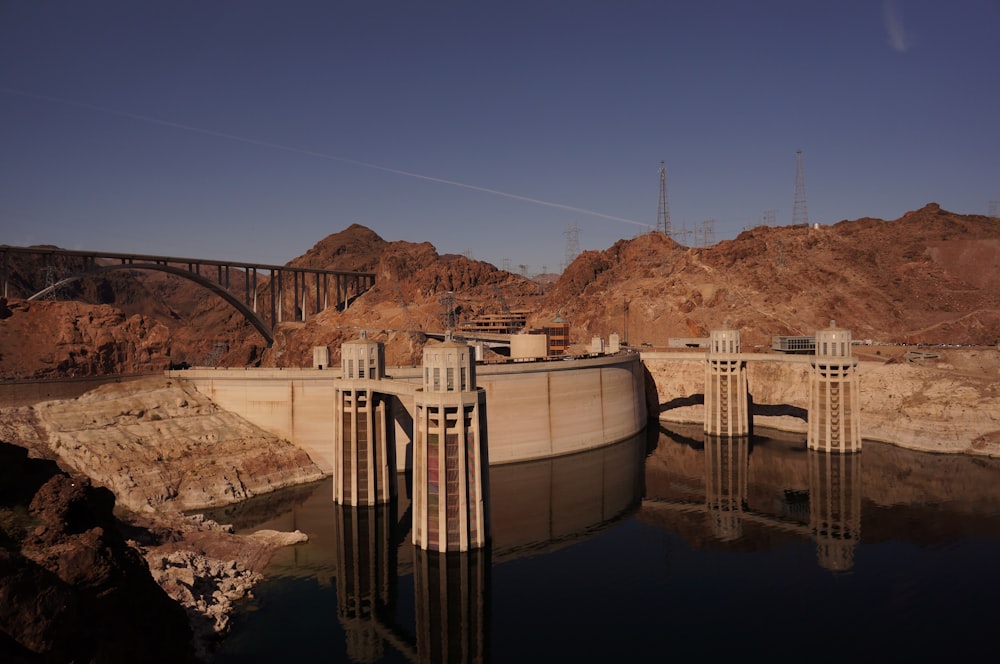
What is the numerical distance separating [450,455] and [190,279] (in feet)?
356

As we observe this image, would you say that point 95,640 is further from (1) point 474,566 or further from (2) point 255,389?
(2) point 255,389

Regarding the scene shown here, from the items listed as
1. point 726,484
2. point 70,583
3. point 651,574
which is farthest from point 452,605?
point 726,484

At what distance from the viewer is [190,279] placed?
136000mm

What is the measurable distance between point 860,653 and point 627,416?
6028 cm

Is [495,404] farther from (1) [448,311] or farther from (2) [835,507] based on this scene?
(1) [448,311]

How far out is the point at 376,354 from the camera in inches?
2542

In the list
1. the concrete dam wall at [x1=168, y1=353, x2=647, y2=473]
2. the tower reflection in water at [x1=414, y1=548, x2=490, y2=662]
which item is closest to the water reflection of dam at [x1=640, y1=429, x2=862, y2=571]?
the concrete dam wall at [x1=168, y1=353, x2=647, y2=473]

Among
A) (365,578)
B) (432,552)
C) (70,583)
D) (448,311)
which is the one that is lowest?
(365,578)

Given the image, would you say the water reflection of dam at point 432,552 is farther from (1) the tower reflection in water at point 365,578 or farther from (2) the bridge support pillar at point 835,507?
(2) the bridge support pillar at point 835,507

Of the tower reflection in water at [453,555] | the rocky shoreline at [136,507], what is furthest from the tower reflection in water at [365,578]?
the rocky shoreline at [136,507]

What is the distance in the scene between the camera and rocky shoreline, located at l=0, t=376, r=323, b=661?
1035 inches

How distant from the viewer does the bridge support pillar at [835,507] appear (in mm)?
53344

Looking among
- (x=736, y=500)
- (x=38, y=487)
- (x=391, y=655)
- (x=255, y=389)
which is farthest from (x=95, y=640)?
(x=736, y=500)

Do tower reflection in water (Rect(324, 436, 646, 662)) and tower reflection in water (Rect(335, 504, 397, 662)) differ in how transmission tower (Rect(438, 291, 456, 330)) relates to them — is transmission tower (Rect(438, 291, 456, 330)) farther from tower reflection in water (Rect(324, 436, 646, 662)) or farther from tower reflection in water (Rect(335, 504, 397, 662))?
tower reflection in water (Rect(335, 504, 397, 662))
